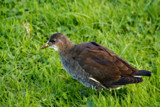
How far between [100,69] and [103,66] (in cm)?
7

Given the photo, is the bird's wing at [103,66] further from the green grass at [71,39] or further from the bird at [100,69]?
the green grass at [71,39]

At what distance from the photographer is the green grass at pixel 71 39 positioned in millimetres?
4656

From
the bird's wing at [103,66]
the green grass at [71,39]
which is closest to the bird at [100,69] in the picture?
the bird's wing at [103,66]

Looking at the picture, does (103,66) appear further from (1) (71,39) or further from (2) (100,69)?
(1) (71,39)

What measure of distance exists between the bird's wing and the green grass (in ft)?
0.92

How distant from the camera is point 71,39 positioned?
5.93m

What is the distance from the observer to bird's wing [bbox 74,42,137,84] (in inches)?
181

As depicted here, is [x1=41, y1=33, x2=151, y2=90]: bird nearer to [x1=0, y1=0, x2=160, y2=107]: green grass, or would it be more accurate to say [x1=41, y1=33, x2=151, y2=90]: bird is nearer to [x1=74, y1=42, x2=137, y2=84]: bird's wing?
[x1=74, y1=42, x2=137, y2=84]: bird's wing

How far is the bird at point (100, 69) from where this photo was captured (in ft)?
15.0

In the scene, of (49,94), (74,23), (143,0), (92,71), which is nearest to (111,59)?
(92,71)

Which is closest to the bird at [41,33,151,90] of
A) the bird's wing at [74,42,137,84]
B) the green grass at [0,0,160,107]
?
the bird's wing at [74,42,137,84]

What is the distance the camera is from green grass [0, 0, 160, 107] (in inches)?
183

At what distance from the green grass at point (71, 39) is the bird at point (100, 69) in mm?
206

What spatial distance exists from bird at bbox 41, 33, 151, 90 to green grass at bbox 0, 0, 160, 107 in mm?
206
